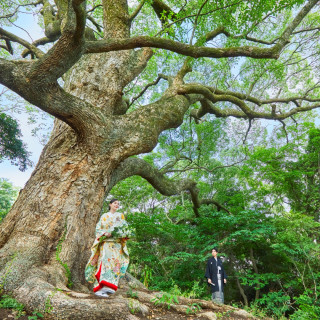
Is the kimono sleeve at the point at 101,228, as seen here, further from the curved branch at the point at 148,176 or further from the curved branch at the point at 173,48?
the curved branch at the point at 173,48

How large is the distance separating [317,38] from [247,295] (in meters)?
10.4

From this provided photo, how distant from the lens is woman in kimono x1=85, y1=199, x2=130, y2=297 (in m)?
3.13

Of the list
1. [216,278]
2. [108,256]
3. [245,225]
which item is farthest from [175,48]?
[245,225]

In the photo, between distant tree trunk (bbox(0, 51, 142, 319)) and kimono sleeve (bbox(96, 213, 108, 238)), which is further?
kimono sleeve (bbox(96, 213, 108, 238))

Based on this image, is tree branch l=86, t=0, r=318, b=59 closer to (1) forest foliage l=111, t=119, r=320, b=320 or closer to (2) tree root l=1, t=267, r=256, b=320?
(2) tree root l=1, t=267, r=256, b=320

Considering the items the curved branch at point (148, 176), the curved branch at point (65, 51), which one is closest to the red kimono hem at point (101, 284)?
the curved branch at point (148, 176)

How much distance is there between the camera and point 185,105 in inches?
222

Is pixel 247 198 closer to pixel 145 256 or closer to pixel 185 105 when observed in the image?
pixel 145 256

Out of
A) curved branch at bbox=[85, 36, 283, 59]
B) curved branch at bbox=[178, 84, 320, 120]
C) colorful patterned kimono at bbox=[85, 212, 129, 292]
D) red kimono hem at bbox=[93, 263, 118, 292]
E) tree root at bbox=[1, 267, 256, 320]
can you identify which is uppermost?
curved branch at bbox=[178, 84, 320, 120]

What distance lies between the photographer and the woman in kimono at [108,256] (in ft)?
10.3

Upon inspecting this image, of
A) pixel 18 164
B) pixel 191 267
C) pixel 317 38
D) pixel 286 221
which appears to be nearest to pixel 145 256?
pixel 191 267

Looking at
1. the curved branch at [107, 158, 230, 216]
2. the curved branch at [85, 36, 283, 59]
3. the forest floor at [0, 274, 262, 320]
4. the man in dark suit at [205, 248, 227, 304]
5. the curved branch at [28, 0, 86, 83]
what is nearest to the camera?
the forest floor at [0, 274, 262, 320]

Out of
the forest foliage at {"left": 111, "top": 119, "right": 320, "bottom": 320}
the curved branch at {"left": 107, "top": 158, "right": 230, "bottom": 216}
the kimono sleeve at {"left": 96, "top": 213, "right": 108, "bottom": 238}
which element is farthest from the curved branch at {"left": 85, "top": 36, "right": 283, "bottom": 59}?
the forest foliage at {"left": 111, "top": 119, "right": 320, "bottom": 320}

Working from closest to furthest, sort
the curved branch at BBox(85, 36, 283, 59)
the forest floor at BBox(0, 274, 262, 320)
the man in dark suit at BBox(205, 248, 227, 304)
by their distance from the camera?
the forest floor at BBox(0, 274, 262, 320)
the curved branch at BBox(85, 36, 283, 59)
the man in dark suit at BBox(205, 248, 227, 304)
